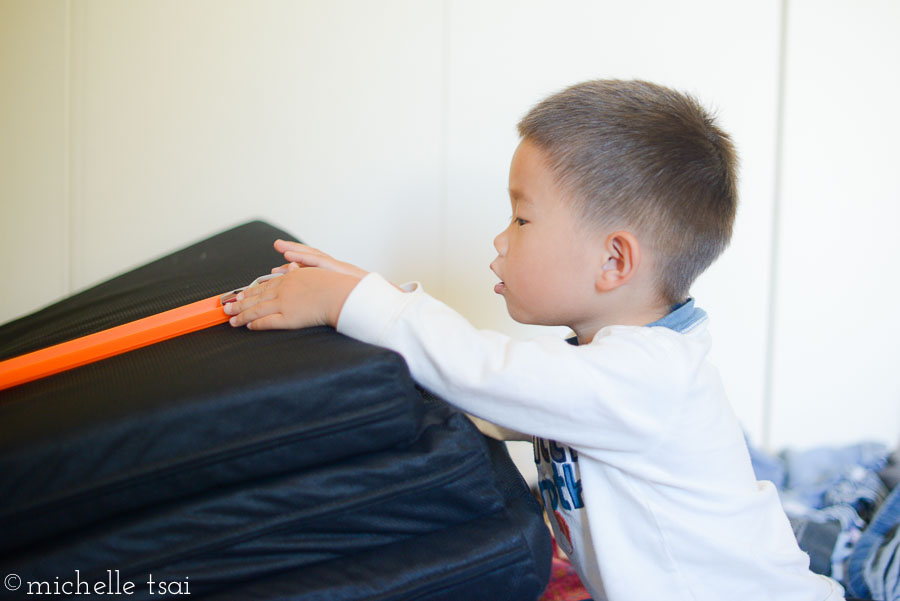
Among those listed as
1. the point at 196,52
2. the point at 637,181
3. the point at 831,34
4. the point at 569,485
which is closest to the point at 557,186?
the point at 637,181

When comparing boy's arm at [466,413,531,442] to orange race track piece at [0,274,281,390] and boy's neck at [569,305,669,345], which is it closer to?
boy's neck at [569,305,669,345]

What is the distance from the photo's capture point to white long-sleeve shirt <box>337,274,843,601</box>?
24.4 inches

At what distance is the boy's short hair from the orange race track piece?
0.35 metres

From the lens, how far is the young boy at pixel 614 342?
2.06ft

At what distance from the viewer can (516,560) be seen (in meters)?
0.59

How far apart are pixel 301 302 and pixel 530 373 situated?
228 mm

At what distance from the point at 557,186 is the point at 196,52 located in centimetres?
89

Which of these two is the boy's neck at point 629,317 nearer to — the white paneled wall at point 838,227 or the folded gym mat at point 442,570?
the folded gym mat at point 442,570

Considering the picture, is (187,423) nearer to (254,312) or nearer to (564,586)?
(254,312)

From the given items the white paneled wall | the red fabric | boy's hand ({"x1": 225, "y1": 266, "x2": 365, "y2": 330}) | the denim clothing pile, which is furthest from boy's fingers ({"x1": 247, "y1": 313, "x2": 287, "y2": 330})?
the white paneled wall

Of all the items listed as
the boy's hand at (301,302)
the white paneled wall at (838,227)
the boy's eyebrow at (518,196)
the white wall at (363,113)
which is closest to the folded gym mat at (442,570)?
the boy's hand at (301,302)

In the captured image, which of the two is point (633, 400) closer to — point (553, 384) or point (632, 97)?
point (553, 384)

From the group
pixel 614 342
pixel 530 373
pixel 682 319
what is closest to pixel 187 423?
pixel 530 373

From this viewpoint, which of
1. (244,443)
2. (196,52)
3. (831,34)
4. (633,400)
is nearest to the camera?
(244,443)
